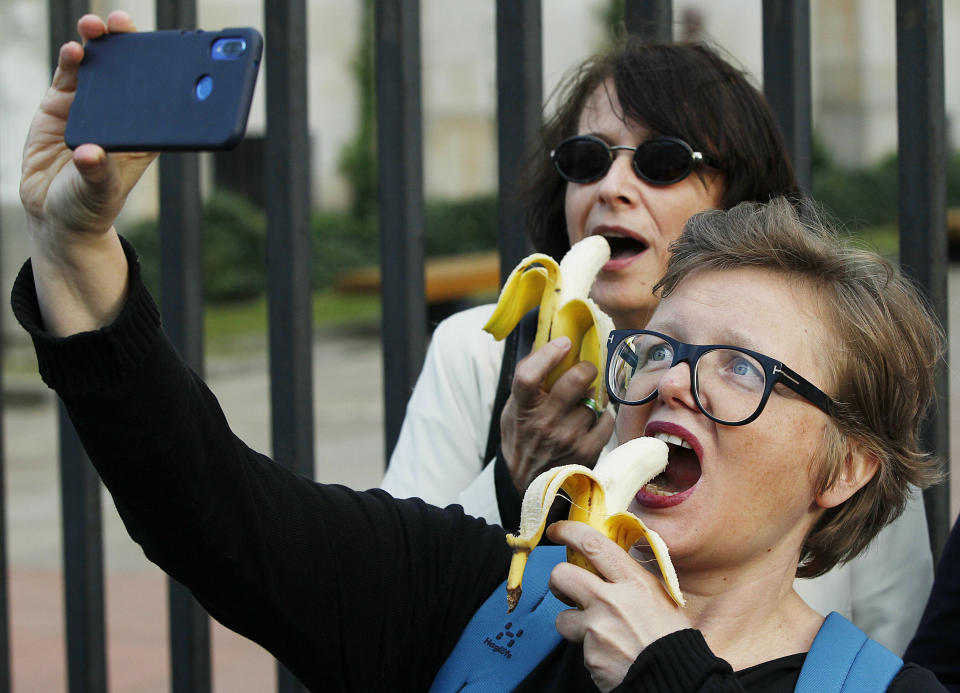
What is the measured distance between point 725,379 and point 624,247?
3.06ft

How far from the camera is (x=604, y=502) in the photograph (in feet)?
5.65

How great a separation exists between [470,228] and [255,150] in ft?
13.9

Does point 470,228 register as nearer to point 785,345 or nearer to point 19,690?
point 19,690

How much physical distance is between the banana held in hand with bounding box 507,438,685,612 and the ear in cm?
30

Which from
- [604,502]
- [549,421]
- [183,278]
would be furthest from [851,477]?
[183,278]

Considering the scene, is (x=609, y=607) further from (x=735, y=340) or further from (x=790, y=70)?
(x=790, y=70)

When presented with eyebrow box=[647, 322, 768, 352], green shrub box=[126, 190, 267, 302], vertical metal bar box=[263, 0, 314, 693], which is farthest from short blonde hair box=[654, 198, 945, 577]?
green shrub box=[126, 190, 267, 302]

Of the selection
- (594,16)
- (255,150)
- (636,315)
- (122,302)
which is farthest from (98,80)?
(594,16)

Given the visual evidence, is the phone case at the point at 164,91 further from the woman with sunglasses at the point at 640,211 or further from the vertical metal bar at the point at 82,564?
the vertical metal bar at the point at 82,564

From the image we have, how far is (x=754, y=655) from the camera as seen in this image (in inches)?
72.2

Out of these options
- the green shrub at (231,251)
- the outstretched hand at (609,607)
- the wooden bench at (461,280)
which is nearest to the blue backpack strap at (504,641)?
the outstretched hand at (609,607)

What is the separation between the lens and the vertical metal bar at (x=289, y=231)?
9.93 ft

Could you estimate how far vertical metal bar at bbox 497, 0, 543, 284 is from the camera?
9.23ft

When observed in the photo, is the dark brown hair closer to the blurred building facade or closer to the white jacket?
the white jacket
